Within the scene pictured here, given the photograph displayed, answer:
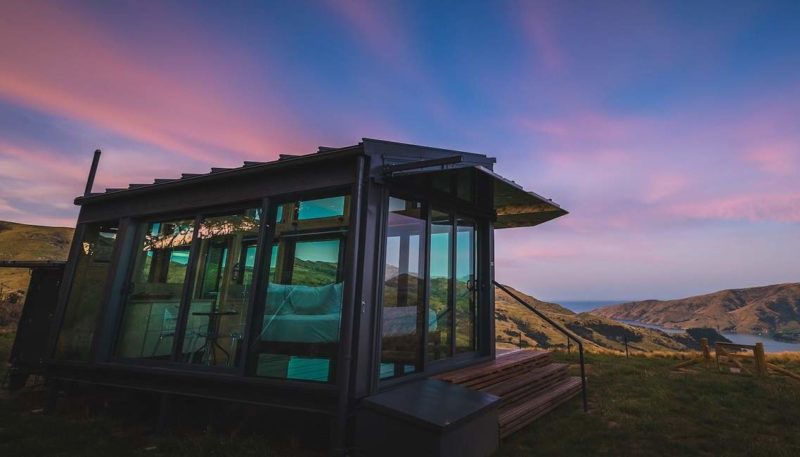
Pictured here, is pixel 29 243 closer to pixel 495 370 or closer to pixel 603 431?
pixel 495 370

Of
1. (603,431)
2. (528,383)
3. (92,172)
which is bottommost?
(603,431)

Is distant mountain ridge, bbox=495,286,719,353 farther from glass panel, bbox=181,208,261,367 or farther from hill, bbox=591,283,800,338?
hill, bbox=591,283,800,338

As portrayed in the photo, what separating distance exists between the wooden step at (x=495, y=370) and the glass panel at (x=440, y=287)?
41cm

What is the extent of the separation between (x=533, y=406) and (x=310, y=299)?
10.7 ft

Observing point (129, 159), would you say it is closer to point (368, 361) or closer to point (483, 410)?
point (368, 361)

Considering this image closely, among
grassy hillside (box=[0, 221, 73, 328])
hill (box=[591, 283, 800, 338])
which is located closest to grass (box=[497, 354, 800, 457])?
grassy hillside (box=[0, 221, 73, 328])

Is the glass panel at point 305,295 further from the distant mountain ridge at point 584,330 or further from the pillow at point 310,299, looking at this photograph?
the distant mountain ridge at point 584,330

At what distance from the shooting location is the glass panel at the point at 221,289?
179 inches

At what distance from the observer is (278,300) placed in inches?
172

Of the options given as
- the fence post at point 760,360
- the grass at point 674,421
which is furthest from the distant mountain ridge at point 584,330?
the grass at point 674,421

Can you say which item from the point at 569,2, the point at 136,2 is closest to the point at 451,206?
the point at 569,2

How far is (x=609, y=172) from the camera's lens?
13.4m

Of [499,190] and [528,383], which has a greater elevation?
[499,190]

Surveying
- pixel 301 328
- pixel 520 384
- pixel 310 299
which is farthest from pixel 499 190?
pixel 301 328
